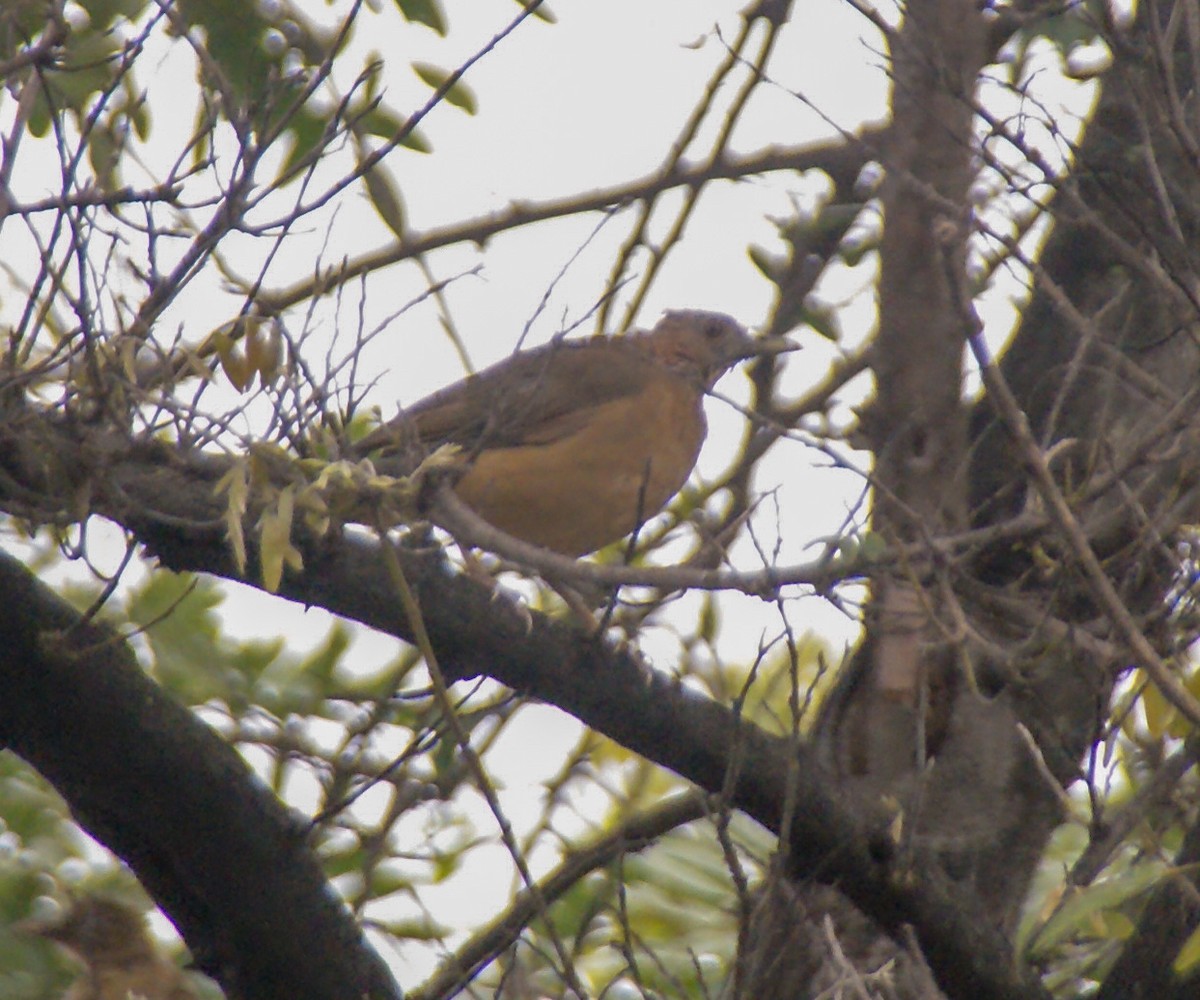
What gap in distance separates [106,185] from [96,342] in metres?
0.59

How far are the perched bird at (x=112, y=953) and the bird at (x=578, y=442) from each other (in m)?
1.62

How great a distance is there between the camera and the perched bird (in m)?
3.82

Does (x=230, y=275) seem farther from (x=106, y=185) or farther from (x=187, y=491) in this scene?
(x=187, y=491)

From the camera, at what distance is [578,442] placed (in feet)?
18.5

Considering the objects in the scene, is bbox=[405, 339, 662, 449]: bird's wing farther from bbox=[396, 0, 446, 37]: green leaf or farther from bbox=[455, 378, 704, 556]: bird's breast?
bbox=[396, 0, 446, 37]: green leaf

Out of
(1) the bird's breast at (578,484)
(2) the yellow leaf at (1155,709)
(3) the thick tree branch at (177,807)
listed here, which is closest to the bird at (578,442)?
(1) the bird's breast at (578,484)

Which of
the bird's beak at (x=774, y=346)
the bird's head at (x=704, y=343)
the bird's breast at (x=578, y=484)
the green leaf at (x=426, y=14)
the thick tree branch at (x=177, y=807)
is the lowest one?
the thick tree branch at (x=177, y=807)

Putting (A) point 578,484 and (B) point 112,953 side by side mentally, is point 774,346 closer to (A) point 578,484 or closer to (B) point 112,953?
(A) point 578,484

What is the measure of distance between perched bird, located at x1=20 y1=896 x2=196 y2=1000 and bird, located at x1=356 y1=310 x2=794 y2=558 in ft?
5.32

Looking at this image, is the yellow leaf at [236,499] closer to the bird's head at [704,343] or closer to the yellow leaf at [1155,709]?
the yellow leaf at [1155,709]

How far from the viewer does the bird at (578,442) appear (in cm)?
539

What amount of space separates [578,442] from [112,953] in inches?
92.1

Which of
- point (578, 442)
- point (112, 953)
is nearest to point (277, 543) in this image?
→ point (112, 953)

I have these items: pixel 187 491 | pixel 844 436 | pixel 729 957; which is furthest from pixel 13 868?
pixel 844 436
